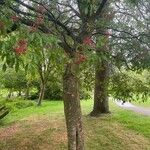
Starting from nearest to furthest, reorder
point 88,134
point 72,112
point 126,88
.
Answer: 1. point 72,112
2. point 126,88
3. point 88,134

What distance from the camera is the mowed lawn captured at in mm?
17250

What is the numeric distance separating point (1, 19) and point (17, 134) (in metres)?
13.2

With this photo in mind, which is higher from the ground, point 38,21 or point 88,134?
point 38,21

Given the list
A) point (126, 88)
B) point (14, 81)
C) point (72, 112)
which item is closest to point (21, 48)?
point (72, 112)

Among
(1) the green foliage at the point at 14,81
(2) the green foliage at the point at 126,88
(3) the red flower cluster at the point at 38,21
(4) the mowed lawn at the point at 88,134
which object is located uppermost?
(1) the green foliage at the point at 14,81

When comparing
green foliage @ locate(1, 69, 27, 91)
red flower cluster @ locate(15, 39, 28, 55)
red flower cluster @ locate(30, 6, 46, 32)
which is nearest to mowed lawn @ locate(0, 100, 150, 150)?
red flower cluster @ locate(30, 6, 46, 32)

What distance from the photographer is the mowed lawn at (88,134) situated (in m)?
17.2

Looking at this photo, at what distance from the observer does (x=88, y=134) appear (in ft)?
61.5

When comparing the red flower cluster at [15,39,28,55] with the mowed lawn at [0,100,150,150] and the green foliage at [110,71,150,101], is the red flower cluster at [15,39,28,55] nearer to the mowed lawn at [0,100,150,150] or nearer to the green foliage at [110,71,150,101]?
the green foliage at [110,71,150,101]

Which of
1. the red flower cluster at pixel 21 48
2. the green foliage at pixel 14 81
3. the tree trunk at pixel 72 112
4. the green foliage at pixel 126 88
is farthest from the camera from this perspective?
the green foliage at pixel 14 81

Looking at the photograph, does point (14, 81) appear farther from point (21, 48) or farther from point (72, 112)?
point (21, 48)

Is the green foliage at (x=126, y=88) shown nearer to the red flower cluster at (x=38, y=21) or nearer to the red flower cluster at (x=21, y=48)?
the red flower cluster at (x=38, y=21)

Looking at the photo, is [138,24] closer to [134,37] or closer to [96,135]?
[134,37]

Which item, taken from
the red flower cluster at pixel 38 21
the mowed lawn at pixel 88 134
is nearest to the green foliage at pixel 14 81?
the mowed lawn at pixel 88 134
